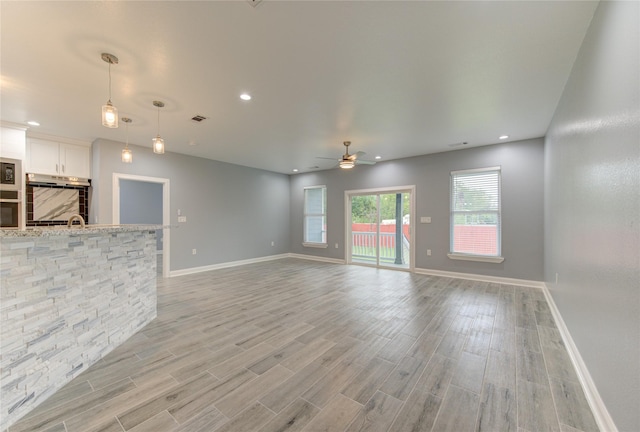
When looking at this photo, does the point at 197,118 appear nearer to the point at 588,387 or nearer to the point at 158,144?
the point at 158,144

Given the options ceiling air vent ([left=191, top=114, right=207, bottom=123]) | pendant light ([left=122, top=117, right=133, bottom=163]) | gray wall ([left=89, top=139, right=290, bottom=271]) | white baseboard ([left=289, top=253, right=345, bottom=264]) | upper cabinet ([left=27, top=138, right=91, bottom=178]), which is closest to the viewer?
pendant light ([left=122, top=117, right=133, bottom=163])

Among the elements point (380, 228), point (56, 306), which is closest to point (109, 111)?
point (56, 306)

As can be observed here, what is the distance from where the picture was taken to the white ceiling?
182 centimetres

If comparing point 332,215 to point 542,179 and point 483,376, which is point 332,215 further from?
point 483,376

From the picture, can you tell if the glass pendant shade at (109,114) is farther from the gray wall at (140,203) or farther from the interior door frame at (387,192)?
the gray wall at (140,203)

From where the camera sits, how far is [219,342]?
2.58 metres

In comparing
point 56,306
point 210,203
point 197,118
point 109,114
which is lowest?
point 56,306

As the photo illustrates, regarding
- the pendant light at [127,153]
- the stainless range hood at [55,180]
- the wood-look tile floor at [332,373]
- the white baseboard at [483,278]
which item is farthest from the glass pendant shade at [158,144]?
the white baseboard at [483,278]

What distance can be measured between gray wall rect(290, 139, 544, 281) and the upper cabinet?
532cm

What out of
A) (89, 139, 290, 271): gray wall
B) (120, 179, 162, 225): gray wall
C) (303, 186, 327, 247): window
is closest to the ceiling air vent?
(89, 139, 290, 271): gray wall

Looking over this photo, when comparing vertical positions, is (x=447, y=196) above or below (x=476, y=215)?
above

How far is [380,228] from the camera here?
6578 mm

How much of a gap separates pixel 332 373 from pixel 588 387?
6.07 ft

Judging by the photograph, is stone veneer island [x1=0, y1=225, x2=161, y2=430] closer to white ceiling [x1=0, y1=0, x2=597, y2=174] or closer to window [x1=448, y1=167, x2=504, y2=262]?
white ceiling [x1=0, y1=0, x2=597, y2=174]
